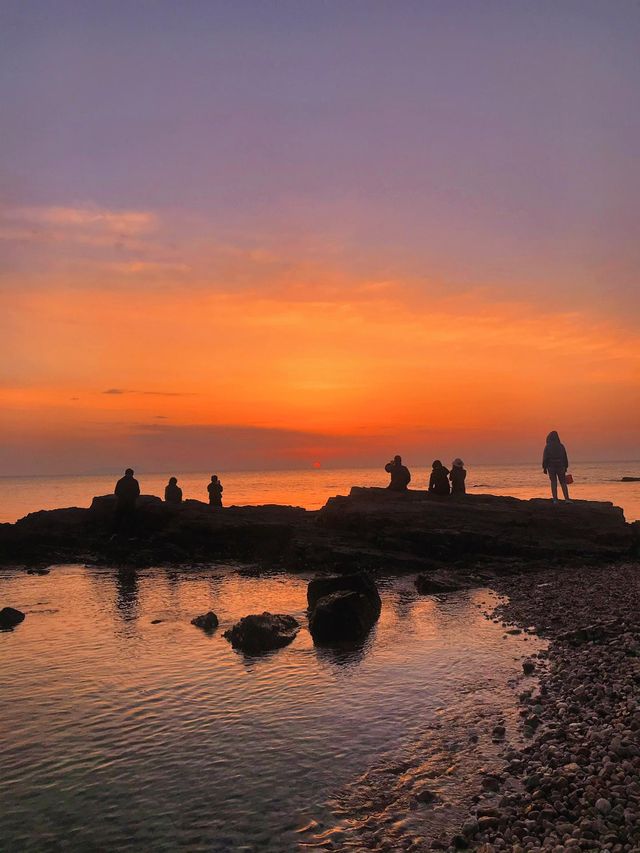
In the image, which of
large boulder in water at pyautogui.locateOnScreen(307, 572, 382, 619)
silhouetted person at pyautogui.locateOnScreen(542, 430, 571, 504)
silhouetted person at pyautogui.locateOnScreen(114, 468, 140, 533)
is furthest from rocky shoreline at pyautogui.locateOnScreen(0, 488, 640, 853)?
large boulder in water at pyautogui.locateOnScreen(307, 572, 382, 619)

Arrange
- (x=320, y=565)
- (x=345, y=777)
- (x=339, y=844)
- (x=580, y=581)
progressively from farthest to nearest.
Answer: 1. (x=320, y=565)
2. (x=580, y=581)
3. (x=345, y=777)
4. (x=339, y=844)

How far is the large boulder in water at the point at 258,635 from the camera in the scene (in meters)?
18.7

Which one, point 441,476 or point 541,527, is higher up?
point 441,476

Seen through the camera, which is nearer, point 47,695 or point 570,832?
point 570,832

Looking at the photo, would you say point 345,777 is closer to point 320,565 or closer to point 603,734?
point 603,734

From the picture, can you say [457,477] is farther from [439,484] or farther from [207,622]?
[207,622]

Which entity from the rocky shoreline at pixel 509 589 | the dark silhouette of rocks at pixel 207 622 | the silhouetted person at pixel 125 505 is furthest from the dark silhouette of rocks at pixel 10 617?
the silhouetted person at pixel 125 505

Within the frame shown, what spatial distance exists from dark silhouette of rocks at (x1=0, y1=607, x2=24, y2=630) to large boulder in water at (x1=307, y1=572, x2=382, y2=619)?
33.9 ft

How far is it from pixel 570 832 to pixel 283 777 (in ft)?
15.4

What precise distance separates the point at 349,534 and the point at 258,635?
1712cm

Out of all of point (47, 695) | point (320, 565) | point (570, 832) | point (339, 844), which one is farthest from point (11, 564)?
point (570, 832)

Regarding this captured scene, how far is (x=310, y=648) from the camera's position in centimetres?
1875

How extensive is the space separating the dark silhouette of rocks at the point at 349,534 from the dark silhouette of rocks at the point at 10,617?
503 inches

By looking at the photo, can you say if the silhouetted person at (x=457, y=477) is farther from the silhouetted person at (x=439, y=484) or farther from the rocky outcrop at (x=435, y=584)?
the rocky outcrop at (x=435, y=584)
